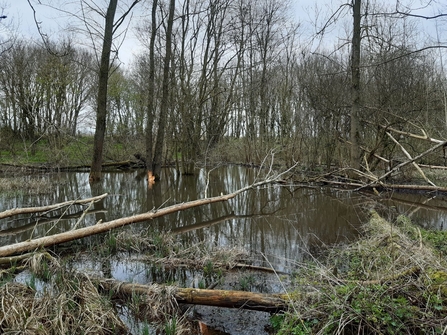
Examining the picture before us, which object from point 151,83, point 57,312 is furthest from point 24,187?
point 57,312

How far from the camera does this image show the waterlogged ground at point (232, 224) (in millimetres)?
4719

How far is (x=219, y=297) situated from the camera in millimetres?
3734

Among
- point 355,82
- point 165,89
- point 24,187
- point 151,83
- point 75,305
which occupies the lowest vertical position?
point 75,305

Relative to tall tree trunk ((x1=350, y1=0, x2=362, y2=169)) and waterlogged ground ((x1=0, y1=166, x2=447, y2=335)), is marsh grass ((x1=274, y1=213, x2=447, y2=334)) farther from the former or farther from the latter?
tall tree trunk ((x1=350, y1=0, x2=362, y2=169))

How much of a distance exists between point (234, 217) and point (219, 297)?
527 cm

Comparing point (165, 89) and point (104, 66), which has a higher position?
point (104, 66)

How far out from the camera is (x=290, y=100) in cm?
2372

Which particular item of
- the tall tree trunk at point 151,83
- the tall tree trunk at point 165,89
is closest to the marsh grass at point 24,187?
the tall tree trunk at point 151,83

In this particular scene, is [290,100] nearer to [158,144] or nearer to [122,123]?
[158,144]

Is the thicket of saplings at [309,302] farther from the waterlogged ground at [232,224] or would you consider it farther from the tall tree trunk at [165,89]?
the tall tree trunk at [165,89]

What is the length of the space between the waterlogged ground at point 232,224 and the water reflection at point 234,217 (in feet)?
0.06

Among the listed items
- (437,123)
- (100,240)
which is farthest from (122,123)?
(100,240)

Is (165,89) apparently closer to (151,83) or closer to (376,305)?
(151,83)

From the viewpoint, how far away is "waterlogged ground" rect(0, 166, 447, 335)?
15.5 feet
